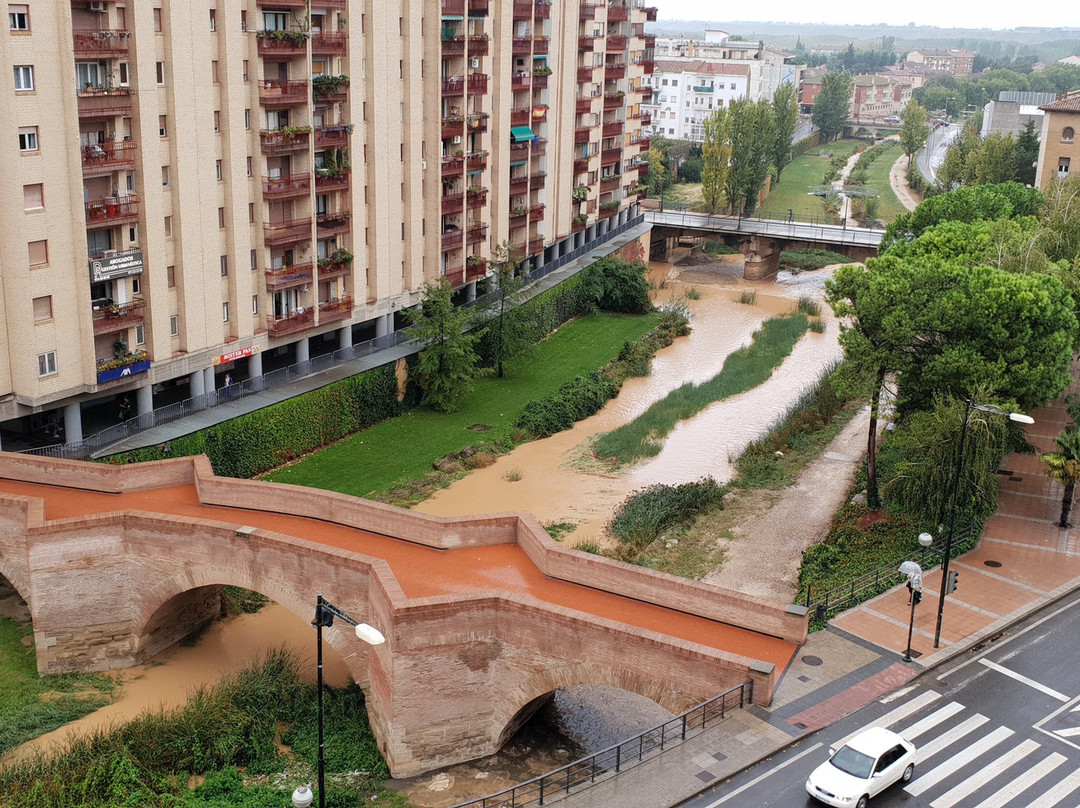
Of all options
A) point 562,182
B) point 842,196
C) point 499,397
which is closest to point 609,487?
point 499,397

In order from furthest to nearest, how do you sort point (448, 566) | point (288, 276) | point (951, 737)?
point (288, 276)
point (448, 566)
point (951, 737)

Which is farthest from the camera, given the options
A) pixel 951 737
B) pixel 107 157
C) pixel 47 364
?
pixel 107 157

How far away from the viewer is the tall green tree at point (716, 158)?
101 metres

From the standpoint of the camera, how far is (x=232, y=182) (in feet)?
159

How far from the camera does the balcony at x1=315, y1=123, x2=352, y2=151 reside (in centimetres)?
5272

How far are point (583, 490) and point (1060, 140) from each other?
55.7 metres

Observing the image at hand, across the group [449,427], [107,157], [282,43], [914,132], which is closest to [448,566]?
[107,157]

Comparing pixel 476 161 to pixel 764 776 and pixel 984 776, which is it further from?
pixel 984 776

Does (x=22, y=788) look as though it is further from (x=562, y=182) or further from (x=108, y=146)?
(x=562, y=182)

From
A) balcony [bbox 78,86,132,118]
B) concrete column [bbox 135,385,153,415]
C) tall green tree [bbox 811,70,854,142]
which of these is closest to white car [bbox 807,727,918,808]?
concrete column [bbox 135,385,153,415]

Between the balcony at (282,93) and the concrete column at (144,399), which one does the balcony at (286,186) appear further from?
the concrete column at (144,399)

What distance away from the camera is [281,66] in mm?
50906

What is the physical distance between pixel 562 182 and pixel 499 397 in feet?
74.1

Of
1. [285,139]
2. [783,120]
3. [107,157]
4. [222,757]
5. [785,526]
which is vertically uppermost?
[285,139]
